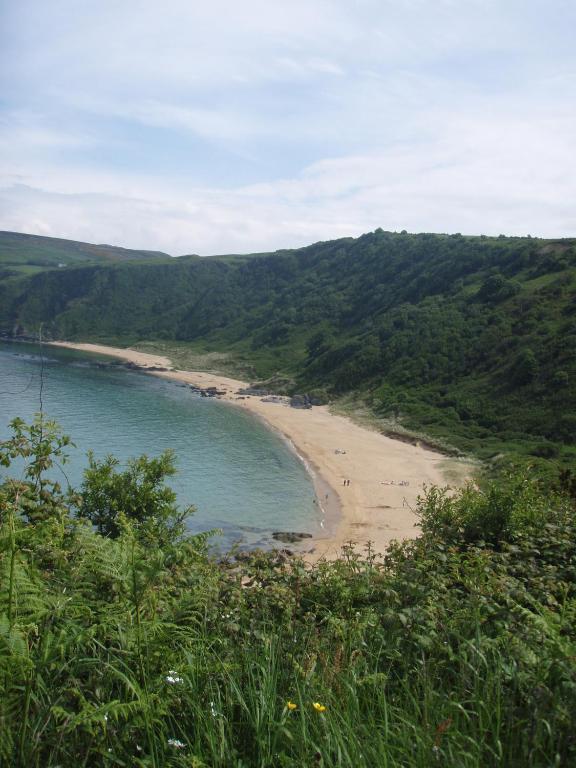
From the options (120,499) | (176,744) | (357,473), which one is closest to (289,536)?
(357,473)

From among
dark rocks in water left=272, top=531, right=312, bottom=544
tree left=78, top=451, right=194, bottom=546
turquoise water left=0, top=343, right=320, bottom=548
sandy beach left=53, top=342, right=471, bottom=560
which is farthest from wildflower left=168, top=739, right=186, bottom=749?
dark rocks in water left=272, top=531, right=312, bottom=544

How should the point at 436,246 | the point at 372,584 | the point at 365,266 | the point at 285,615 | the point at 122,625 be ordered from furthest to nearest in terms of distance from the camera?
the point at 365,266, the point at 436,246, the point at 372,584, the point at 285,615, the point at 122,625

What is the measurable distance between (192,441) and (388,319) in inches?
1879

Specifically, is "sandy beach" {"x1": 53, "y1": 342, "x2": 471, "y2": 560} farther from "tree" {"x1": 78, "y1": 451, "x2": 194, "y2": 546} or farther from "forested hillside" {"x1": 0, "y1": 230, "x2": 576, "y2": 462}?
"tree" {"x1": 78, "y1": 451, "x2": 194, "y2": 546}

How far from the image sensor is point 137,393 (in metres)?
76.4

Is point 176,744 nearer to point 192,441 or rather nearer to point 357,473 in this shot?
point 357,473

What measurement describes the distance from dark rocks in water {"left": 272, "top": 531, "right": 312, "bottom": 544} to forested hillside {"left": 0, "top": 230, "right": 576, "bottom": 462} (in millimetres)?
22003

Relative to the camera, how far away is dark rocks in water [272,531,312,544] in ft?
105

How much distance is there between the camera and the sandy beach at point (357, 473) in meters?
33.0

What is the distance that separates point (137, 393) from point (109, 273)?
9796 centimetres

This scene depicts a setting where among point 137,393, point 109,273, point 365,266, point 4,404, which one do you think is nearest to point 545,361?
point 137,393

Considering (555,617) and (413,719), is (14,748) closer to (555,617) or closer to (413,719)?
(413,719)

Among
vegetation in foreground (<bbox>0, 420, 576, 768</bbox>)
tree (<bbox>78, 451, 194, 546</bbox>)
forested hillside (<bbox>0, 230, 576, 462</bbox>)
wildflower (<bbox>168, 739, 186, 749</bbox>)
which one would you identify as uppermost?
forested hillside (<bbox>0, 230, 576, 462</bbox>)

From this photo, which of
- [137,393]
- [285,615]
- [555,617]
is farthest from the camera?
[137,393]
